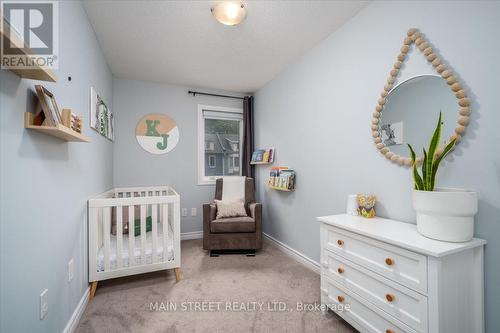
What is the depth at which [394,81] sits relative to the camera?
157 centimetres

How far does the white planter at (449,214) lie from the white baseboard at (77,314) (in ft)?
7.34

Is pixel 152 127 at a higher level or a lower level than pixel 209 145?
higher

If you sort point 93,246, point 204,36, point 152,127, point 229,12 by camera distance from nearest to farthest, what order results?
point 229,12, point 93,246, point 204,36, point 152,127

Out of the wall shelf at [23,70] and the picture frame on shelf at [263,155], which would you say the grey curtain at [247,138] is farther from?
the wall shelf at [23,70]

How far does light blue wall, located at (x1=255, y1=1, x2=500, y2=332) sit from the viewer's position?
3.69ft

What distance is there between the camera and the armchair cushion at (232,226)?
2.67 metres

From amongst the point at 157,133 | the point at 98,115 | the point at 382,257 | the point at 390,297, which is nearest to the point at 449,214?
the point at 382,257

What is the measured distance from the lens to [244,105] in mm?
3697

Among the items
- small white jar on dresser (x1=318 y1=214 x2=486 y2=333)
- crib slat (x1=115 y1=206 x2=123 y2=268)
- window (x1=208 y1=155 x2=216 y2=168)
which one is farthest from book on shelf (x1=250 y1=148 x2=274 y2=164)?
crib slat (x1=115 y1=206 x2=123 y2=268)

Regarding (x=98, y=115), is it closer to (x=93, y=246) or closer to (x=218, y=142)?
(x=93, y=246)

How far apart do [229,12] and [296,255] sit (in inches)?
99.7

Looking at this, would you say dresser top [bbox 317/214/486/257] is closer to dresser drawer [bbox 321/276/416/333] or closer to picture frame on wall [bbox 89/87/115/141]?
dresser drawer [bbox 321/276/416/333]

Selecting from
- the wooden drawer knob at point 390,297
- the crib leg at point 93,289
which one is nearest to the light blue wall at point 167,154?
the crib leg at point 93,289

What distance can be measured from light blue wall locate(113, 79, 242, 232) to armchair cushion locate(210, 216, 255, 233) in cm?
A: 93
